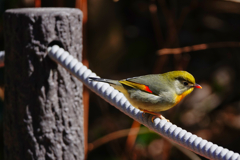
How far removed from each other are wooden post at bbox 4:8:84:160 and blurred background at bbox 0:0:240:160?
8.76 ft

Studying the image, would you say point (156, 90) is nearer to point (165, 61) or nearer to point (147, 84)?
point (147, 84)

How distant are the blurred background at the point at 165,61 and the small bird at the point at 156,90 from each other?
2.47 meters

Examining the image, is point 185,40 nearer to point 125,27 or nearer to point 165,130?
point 125,27

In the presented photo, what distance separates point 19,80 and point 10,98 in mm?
182

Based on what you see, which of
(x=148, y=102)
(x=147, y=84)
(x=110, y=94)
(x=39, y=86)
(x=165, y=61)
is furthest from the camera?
(x=165, y=61)

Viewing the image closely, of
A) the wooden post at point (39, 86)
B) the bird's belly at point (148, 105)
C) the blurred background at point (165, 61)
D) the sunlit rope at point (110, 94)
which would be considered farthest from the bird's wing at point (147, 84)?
the blurred background at point (165, 61)

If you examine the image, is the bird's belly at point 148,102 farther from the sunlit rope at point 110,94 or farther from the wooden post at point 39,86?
the wooden post at point 39,86

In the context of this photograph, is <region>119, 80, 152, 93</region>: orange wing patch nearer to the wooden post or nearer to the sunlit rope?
the sunlit rope

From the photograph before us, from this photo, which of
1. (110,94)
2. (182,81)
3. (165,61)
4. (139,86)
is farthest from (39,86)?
(165,61)

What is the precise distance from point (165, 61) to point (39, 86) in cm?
326

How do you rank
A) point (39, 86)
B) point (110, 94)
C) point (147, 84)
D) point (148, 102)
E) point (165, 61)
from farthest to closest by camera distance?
1. point (165, 61)
2. point (147, 84)
3. point (148, 102)
4. point (39, 86)
5. point (110, 94)

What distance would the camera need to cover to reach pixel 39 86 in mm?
2256

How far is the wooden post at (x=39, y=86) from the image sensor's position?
7.29 ft

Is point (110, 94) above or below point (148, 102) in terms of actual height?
above
